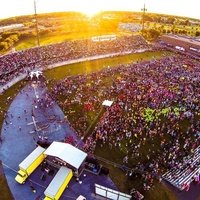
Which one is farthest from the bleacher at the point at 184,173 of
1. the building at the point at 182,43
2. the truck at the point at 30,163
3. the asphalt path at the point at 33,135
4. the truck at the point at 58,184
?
the building at the point at 182,43

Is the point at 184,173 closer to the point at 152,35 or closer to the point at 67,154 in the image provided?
the point at 67,154

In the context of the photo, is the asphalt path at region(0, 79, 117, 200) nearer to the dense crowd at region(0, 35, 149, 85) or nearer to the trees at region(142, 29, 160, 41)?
the dense crowd at region(0, 35, 149, 85)

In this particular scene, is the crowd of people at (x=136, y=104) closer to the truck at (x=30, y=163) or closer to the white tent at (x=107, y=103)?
the white tent at (x=107, y=103)

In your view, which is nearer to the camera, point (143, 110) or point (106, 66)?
point (143, 110)

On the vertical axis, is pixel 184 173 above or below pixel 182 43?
below

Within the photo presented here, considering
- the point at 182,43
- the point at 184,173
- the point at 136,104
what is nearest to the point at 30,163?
the point at 184,173

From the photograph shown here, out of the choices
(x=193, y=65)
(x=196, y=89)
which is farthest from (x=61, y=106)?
(x=193, y=65)

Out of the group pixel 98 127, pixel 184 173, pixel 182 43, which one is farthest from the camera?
pixel 182 43
